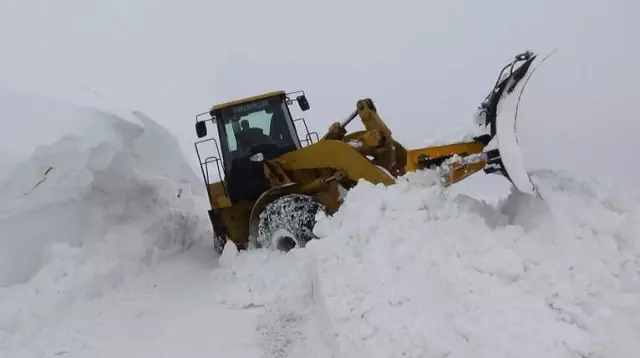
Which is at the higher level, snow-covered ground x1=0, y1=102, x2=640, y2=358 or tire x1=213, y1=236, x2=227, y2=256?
snow-covered ground x1=0, y1=102, x2=640, y2=358

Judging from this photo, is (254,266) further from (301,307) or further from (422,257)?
(422,257)

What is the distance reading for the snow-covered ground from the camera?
3670 mm

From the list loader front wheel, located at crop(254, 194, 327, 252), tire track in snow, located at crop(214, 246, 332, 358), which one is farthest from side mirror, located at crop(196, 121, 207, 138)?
tire track in snow, located at crop(214, 246, 332, 358)

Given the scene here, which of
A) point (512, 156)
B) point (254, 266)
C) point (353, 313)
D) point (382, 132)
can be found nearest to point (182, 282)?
point (254, 266)

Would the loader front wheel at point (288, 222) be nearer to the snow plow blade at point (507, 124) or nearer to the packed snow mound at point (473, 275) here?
the packed snow mound at point (473, 275)

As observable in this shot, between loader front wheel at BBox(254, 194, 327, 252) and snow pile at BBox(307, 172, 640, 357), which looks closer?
snow pile at BBox(307, 172, 640, 357)

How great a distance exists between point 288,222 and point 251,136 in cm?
174

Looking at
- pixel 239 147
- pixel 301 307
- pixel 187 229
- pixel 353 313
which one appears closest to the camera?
pixel 353 313

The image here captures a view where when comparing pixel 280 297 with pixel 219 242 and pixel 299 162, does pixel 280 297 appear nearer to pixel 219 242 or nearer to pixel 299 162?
pixel 299 162

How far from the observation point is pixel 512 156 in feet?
15.8

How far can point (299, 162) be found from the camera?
723 centimetres

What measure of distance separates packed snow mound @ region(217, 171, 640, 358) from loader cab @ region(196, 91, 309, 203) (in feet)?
7.62

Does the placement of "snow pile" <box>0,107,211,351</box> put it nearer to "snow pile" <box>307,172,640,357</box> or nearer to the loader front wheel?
the loader front wheel

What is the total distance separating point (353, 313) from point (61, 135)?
169 inches
